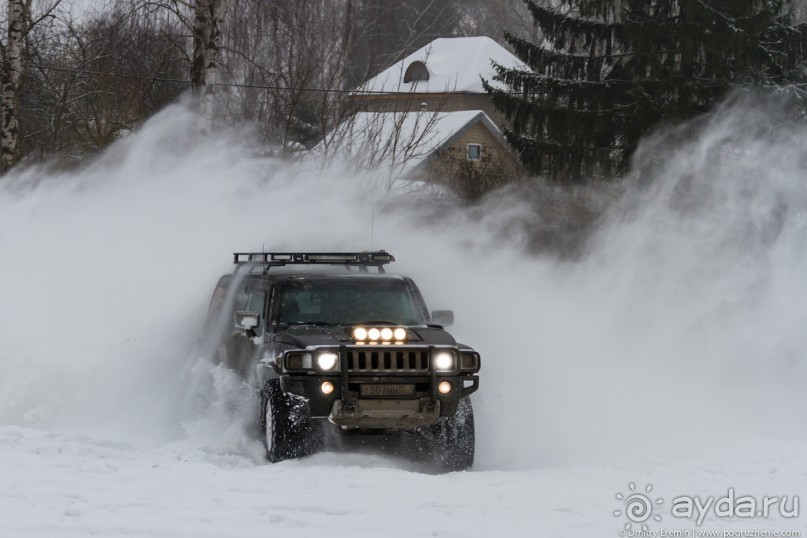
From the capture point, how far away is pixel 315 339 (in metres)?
8.73

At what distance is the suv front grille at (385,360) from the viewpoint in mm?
8422

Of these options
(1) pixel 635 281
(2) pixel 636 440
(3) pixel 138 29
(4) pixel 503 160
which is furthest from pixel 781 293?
(4) pixel 503 160

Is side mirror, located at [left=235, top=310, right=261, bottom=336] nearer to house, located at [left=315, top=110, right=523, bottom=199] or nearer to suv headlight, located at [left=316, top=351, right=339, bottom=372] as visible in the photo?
suv headlight, located at [left=316, top=351, right=339, bottom=372]

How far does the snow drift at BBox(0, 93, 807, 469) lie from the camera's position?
10531mm

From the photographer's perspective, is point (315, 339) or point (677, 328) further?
point (677, 328)

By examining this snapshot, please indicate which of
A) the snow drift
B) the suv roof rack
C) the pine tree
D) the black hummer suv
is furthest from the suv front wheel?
the pine tree

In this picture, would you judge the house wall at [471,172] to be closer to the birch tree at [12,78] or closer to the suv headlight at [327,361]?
the birch tree at [12,78]

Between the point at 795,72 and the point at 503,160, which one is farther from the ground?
the point at 795,72

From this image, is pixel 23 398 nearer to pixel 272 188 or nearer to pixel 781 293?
pixel 272 188

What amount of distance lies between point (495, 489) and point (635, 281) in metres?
9.12

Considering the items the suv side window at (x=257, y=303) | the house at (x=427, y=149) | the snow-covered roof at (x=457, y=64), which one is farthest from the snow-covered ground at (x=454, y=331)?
the snow-covered roof at (x=457, y=64)

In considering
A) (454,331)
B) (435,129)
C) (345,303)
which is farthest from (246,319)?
(435,129)

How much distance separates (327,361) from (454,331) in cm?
448

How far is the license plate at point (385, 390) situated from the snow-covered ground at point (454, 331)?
55 centimetres
